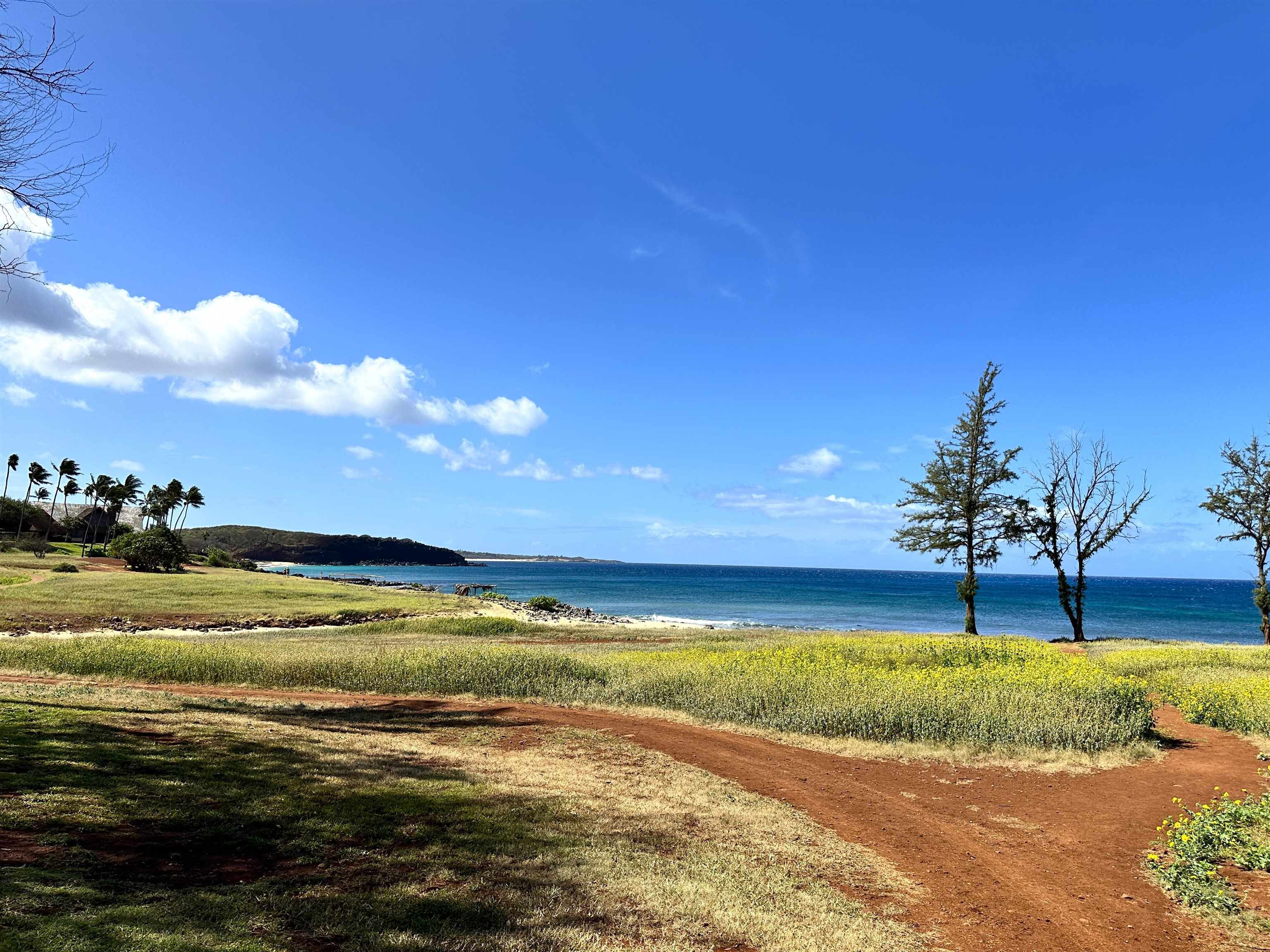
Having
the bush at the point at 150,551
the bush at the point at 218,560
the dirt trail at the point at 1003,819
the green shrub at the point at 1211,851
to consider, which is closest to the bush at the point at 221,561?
the bush at the point at 218,560

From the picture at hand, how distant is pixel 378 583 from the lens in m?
93.4

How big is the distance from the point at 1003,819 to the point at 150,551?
72.4 metres

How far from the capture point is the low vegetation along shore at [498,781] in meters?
5.97

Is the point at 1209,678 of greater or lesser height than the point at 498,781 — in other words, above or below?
above

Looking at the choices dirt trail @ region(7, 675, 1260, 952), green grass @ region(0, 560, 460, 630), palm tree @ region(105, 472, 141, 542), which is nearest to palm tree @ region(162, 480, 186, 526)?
palm tree @ region(105, 472, 141, 542)

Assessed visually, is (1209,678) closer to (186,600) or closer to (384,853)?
(384,853)

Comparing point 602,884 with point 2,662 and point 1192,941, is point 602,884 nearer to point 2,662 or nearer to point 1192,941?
point 1192,941

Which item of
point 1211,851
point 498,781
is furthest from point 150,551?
point 1211,851

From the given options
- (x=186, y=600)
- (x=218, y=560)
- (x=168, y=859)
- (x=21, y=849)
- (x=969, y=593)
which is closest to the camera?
(x=21, y=849)

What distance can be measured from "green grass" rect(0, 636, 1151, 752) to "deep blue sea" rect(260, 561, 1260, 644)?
3834cm

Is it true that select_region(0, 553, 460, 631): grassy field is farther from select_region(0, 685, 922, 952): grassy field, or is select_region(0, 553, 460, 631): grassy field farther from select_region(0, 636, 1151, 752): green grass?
select_region(0, 685, 922, 952): grassy field

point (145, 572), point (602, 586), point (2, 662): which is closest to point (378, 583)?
point (145, 572)

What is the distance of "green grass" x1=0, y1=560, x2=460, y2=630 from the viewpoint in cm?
3372

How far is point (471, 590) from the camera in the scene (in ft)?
274
